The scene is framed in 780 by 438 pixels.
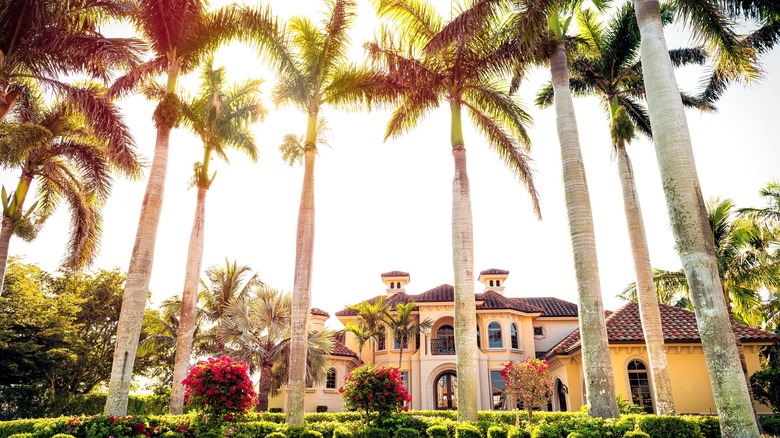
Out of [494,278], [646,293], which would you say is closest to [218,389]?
[646,293]

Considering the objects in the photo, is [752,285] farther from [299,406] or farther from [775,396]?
[299,406]

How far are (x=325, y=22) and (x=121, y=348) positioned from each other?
10.7 metres

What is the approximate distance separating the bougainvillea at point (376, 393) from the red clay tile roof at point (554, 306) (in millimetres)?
23284

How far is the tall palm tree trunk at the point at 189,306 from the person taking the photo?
14.6 m

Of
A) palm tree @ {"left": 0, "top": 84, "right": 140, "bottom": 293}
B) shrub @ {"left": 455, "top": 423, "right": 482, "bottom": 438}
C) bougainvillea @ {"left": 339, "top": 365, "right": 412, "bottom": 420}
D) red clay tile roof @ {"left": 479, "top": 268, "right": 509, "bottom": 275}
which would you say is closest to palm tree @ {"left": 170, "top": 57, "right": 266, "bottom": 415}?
palm tree @ {"left": 0, "top": 84, "right": 140, "bottom": 293}

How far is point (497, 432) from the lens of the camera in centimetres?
1019

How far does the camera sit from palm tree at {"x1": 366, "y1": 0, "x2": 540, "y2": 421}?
12.2 meters

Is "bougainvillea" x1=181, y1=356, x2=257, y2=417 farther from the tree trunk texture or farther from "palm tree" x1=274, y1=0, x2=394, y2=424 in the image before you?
"palm tree" x1=274, y1=0, x2=394, y2=424

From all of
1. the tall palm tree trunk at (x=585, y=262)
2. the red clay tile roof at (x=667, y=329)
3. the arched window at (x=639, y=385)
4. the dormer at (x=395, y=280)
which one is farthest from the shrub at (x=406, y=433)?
the dormer at (x=395, y=280)

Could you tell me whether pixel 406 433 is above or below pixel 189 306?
below

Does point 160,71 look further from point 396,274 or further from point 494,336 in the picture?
point 396,274

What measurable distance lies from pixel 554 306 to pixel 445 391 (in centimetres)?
1029

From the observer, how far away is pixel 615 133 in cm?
1374

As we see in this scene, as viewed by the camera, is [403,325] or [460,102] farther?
[403,325]
